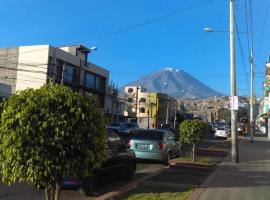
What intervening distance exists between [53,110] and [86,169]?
3.07 ft

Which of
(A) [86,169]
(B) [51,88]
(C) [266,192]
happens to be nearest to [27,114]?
(B) [51,88]

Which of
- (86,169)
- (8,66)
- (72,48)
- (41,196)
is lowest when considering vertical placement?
(41,196)

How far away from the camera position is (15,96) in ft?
21.2

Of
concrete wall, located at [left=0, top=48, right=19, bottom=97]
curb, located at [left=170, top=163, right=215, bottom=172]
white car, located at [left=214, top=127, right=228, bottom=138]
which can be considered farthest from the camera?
concrete wall, located at [left=0, top=48, right=19, bottom=97]

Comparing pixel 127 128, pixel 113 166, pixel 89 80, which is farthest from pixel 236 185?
pixel 89 80

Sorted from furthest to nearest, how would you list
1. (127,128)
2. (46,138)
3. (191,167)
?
(127,128) < (191,167) < (46,138)

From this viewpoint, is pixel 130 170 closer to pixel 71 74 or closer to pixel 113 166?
pixel 113 166

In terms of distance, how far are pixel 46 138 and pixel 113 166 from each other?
6.82 m

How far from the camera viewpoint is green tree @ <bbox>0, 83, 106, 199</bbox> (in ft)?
20.4

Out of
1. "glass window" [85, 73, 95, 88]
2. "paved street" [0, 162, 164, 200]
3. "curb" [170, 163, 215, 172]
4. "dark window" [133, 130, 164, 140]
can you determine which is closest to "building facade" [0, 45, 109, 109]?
"glass window" [85, 73, 95, 88]

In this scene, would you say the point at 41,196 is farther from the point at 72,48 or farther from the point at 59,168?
the point at 72,48

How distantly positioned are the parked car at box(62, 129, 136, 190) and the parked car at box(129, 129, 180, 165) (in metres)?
5.03

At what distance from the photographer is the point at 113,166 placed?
1295cm

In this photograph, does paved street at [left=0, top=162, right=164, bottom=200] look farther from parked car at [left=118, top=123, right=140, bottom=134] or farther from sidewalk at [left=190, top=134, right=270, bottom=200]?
parked car at [left=118, top=123, right=140, bottom=134]
